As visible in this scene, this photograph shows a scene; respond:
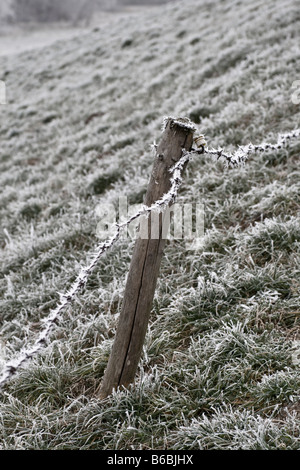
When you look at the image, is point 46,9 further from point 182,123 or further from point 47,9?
point 182,123

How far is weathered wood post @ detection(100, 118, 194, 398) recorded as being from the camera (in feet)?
8.00

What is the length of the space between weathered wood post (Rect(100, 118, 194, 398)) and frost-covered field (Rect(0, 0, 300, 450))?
0.72 ft

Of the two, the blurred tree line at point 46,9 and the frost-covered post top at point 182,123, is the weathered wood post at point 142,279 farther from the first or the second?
the blurred tree line at point 46,9

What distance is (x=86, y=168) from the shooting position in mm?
7629

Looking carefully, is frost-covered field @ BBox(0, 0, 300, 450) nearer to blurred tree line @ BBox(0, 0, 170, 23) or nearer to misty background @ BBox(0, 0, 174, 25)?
misty background @ BBox(0, 0, 174, 25)

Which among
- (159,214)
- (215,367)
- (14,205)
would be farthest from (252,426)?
(14,205)

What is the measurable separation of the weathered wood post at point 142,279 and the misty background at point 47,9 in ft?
173

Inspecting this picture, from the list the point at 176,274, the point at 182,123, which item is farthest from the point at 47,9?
the point at 182,123

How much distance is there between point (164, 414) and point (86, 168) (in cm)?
575

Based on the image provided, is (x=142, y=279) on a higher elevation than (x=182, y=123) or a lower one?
lower

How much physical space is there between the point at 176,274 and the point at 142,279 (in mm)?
1467

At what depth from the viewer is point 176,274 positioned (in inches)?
160

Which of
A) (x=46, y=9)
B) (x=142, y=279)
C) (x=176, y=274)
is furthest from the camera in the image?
(x=46, y=9)
